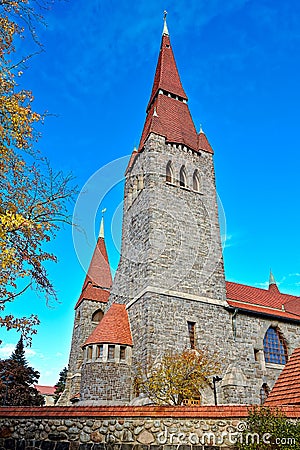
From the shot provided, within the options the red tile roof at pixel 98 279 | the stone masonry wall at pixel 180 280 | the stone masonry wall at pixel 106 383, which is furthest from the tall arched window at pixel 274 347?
the red tile roof at pixel 98 279

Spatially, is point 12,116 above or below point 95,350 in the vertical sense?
above

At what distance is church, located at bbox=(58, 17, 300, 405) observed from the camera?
15055 millimetres

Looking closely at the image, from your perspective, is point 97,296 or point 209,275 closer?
point 209,275

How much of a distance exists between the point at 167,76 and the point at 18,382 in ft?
63.2

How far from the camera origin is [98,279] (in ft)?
81.4

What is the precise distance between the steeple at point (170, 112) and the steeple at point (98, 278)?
8.68 metres

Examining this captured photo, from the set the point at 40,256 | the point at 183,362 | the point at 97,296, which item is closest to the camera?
the point at 40,256

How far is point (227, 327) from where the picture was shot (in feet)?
56.1

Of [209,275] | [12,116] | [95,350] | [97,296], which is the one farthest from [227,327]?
[12,116]

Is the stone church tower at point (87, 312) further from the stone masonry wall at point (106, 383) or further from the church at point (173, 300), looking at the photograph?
the stone masonry wall at point (106, 383)

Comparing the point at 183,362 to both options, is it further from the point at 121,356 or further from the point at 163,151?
the point at 163,151

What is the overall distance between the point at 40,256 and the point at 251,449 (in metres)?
4.38

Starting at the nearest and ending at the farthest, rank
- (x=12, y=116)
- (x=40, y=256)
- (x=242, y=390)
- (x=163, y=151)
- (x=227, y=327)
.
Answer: (x=12, y=116), (x=40, y=256), (x=242, y=390), (x=227, y=327), (x=163, y=151)

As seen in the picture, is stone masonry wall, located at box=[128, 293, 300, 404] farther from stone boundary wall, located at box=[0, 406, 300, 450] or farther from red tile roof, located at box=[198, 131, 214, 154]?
red tile roof, located at box=[198, 131, 214, 154]
